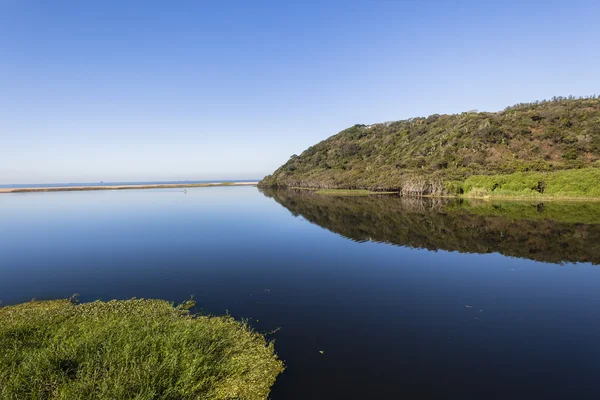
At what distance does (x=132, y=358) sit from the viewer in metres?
9.76

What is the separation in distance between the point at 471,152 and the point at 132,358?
103198 millimetres

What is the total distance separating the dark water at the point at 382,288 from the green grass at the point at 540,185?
19376 millimetres

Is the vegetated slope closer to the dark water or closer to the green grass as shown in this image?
the green grass

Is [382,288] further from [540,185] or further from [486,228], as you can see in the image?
[540,185]

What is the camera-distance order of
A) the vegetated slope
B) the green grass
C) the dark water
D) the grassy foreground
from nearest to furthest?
the grassy foreground < the dark water < the green grass < the vegetated slope

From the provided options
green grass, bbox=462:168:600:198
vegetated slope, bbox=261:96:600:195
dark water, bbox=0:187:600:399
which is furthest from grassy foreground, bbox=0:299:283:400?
vegetated slope, bbox=261:96:600:195

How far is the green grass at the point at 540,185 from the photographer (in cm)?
5631

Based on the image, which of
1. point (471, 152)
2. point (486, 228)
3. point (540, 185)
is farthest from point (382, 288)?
point (471, 152)

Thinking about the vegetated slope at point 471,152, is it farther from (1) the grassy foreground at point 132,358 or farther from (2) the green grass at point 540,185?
(1) the grassy foreground at point 132,358

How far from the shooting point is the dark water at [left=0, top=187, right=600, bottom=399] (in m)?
10.6

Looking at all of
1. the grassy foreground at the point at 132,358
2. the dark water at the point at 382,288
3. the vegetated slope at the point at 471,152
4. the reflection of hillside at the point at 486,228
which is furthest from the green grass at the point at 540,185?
the grassy foreground at the point at 132,358

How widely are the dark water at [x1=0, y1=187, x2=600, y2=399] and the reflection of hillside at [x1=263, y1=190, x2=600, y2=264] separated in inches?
11.0

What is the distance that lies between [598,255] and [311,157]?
150 meters

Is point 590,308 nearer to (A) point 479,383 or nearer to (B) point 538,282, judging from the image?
(B) point 538,282
